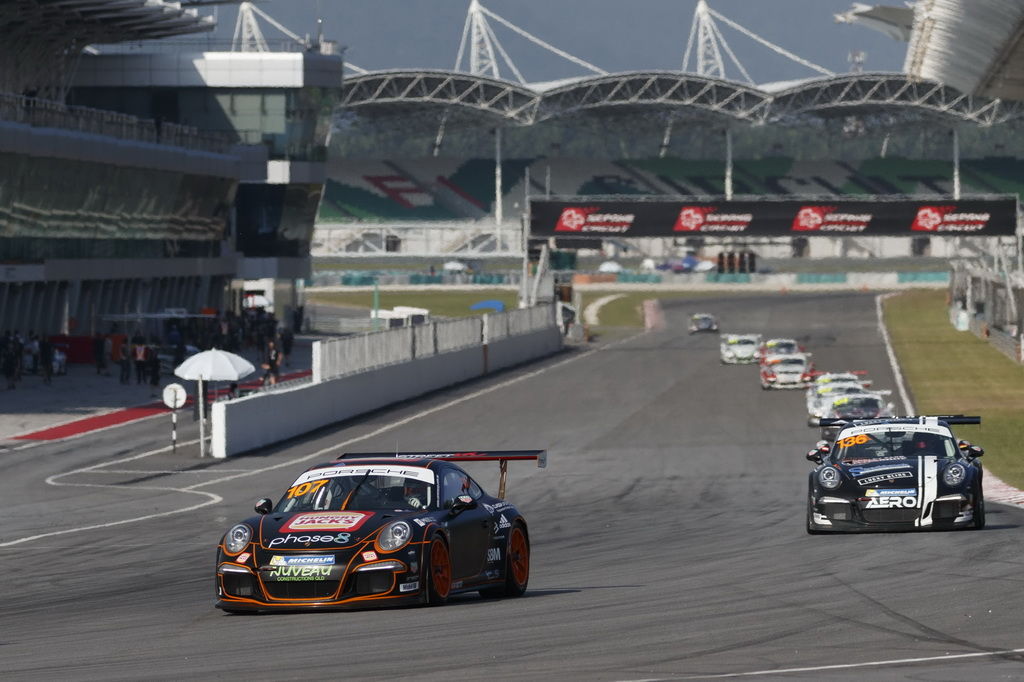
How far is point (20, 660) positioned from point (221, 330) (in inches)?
2132

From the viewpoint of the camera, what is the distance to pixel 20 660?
451 inches

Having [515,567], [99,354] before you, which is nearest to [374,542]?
[515,567]

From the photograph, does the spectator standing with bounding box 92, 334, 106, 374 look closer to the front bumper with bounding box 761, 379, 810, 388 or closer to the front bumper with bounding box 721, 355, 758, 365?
the front bumper with bounding box 761, 379, 810, 388

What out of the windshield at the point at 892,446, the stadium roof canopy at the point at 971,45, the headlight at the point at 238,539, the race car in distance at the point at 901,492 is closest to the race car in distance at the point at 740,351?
the stadium roof canopy at the point at 971,45

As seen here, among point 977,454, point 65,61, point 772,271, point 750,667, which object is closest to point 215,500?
point 977,454

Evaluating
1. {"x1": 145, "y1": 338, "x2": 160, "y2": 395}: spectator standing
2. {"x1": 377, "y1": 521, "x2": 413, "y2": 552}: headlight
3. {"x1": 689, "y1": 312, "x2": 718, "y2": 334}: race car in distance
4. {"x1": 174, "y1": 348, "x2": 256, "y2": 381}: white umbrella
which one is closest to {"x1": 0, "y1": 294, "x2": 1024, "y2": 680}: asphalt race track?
{"x1": 377, "y1": 521, "x2": 413, "y2": 552}: headlight

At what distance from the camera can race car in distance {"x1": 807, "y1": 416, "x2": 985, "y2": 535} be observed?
63.8ft

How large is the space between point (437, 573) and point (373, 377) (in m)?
33.8

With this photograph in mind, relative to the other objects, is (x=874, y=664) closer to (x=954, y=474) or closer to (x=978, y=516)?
(x=954, y=474)

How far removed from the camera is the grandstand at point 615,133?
140 meters

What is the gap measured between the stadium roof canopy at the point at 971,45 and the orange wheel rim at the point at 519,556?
24259 mm

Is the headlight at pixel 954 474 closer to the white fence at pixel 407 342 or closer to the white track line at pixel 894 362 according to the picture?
the white fence at pixel 407 342

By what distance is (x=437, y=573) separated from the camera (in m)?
13.7

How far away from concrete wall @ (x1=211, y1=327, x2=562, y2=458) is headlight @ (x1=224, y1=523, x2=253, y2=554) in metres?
23.3
